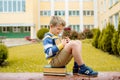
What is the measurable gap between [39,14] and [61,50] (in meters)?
49.2

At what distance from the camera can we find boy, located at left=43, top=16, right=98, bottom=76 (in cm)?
482

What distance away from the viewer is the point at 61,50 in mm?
4969

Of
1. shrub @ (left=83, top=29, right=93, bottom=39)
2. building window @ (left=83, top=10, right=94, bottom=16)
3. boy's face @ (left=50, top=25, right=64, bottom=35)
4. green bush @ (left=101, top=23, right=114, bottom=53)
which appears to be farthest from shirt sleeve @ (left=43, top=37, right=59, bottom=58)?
building window @ (left=83, top=10, right=94, bottom=16)

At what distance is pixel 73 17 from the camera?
54.5 meters

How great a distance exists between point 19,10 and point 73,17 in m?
8.38

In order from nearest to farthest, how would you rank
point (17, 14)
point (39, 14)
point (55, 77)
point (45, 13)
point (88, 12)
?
point (55, 77)
point (17, 14)
point (39, 14)
point (45, 13)
point (88, 12)

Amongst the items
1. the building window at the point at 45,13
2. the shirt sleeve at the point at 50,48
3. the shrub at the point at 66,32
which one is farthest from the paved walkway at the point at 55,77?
the building window at the point at 45,13

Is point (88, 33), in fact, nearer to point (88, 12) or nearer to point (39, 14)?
point (88, 12)

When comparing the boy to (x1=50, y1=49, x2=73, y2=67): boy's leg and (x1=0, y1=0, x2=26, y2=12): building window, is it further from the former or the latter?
(x1=0, y1=0, x2=26, y2=12): building window

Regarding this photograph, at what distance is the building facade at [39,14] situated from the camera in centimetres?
5188

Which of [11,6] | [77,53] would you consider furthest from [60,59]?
[11,6]

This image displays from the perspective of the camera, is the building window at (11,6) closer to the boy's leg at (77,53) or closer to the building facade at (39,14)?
the building facade at (39,14)

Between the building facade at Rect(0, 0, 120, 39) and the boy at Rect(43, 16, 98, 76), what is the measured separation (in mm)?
46277

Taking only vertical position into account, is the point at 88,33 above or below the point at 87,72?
below
